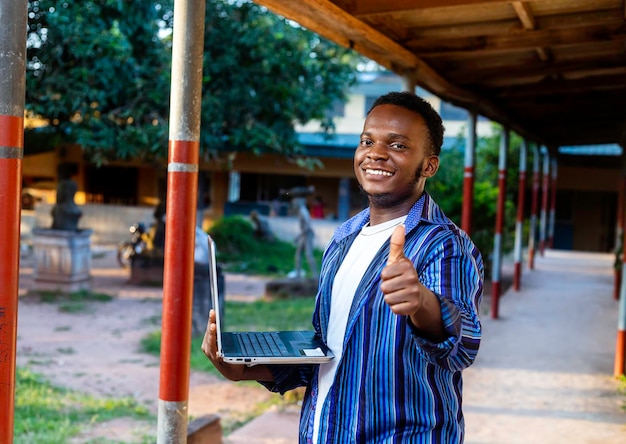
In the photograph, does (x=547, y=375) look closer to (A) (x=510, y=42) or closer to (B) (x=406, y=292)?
(A) (x=510, y=42)

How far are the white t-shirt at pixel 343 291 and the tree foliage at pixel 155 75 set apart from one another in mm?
7382

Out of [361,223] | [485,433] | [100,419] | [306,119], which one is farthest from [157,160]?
[361,223]

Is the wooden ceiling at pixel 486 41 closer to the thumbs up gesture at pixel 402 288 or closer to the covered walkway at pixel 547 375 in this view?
the thumbs up gesture at pixel 402 288

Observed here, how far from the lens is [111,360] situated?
7.46 meters

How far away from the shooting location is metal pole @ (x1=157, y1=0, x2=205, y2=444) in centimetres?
266

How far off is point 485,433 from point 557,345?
10.1 feet

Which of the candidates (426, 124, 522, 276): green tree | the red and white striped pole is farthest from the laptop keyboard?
the red and white striped pole

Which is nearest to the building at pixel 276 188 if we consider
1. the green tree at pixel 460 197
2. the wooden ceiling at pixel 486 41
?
the green tree at pixel 460 197

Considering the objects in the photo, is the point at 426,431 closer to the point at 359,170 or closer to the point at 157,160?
the point at 359,170

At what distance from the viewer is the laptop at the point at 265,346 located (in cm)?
181

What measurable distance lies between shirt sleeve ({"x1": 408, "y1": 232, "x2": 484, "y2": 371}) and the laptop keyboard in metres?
0.43

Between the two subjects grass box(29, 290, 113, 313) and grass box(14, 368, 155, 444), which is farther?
grass box(29, 290, 113, 313)

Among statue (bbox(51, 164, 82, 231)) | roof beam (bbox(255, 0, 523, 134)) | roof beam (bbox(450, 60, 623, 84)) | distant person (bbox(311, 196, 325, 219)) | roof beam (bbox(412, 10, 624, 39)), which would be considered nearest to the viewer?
roof beam (bbox(255, 0, 523, 134))

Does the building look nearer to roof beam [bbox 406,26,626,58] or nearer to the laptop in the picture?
roof beam [bbox 406,26,626,58]
